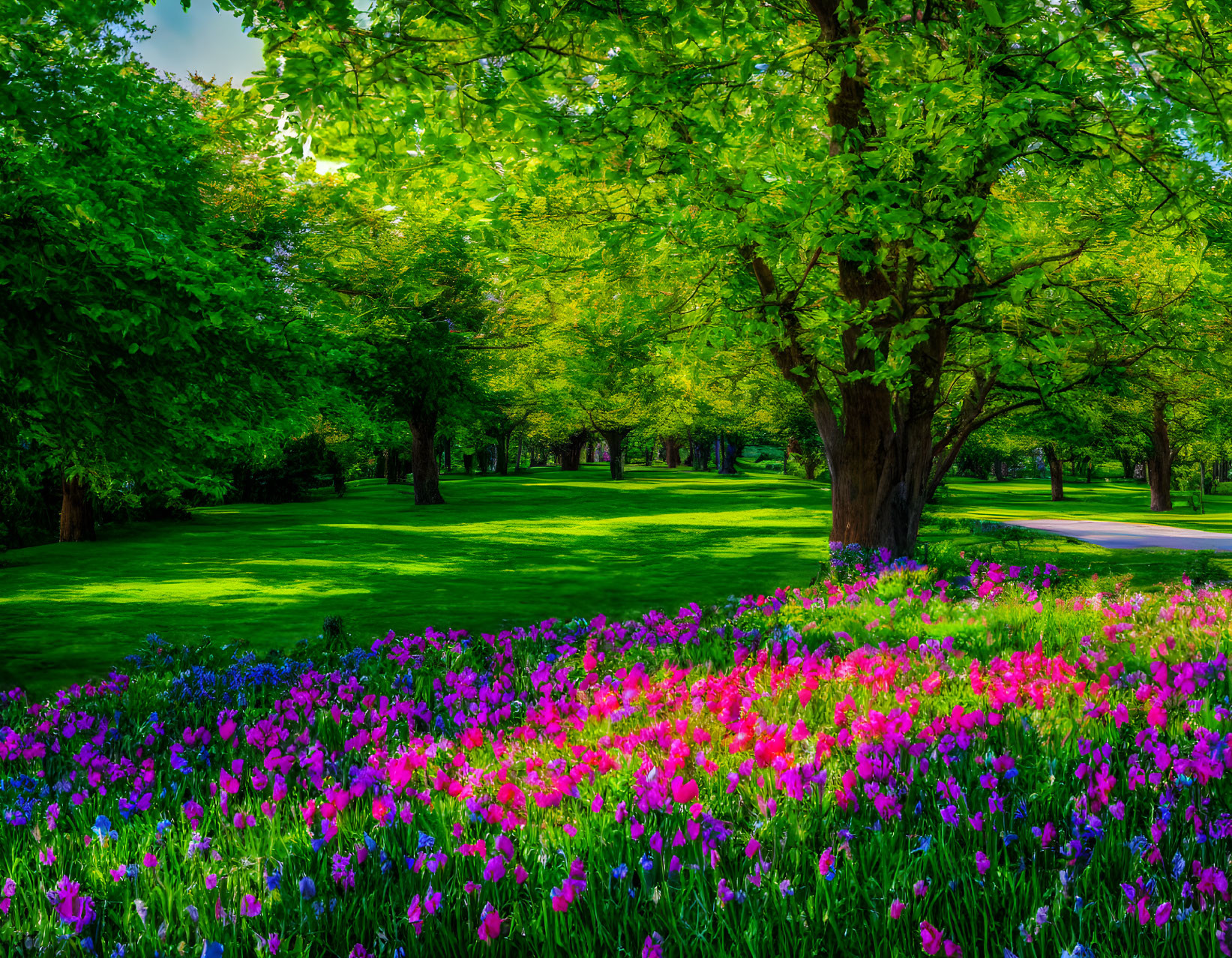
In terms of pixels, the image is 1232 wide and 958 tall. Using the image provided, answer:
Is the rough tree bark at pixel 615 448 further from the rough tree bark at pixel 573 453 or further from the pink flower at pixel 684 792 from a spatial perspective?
the pink flower at pixel 684 792

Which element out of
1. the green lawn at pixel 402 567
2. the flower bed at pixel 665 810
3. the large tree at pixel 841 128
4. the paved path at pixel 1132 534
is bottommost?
the paved path at pixel 1132 534

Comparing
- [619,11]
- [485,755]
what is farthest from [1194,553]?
[485,755]

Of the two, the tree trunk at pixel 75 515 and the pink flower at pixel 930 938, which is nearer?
the pink flower at pixel 930 938

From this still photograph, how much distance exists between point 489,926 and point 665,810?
38.1 inches

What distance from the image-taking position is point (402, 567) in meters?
16.9

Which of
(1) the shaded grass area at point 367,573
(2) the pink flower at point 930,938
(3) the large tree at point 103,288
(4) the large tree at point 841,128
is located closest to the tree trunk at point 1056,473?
(1) the shaded grass area at point 367,573

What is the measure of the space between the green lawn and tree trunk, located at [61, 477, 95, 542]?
96 centimetres

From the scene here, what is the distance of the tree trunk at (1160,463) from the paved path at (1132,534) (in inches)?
320

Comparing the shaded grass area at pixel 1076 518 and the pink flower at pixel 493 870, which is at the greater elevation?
the pink flower at pixel 493 870

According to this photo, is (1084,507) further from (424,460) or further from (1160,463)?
(424,460)

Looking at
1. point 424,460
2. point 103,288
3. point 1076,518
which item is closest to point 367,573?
point 103,288

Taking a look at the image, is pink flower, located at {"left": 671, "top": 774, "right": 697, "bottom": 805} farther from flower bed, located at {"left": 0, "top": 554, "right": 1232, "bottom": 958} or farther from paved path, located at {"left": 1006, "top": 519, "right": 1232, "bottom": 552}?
paved path, located at {"left": 1006, "top": 519, "right": 1232, "bottom": 552}

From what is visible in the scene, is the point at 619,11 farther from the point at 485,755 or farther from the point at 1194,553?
the point at 1194,553

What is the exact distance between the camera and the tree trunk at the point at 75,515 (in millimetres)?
22500
